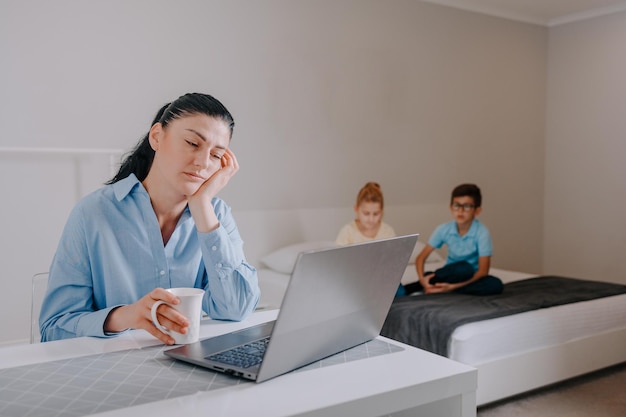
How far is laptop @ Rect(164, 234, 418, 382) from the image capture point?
0.90 meters

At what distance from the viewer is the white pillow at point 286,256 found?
11.9 ft

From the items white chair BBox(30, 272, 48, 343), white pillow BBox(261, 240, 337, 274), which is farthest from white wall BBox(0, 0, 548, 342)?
white chair BBox(30, 272, 48, 343)

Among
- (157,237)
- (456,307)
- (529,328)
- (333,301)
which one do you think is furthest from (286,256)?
(333,301)

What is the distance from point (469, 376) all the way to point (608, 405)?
84.2 inches

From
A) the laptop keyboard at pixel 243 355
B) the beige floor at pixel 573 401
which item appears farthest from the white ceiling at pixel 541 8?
the laptop keyboard at pixel 243 355

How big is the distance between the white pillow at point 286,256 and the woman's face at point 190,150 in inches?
85.2

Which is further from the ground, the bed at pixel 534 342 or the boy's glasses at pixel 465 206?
the boy's glasses at pixel 465 206

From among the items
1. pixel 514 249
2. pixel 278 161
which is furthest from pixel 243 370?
pixel 514 249

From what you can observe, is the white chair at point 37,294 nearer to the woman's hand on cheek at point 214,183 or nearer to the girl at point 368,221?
the woman's hand on cheek at point 214,183

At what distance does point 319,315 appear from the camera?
98cm

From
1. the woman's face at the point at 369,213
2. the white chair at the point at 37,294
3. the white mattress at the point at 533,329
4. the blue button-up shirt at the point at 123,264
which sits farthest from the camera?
the woman's face at the point at 369,213

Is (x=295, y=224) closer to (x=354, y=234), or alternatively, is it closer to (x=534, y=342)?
(x=354, y=234)

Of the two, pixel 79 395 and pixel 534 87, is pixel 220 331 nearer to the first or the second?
pixel 79 395

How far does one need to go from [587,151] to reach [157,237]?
4.25 metres
